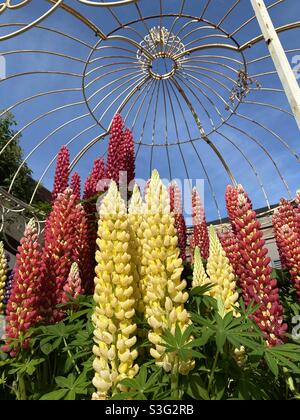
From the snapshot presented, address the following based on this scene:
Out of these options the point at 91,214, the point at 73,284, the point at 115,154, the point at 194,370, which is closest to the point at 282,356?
the point at 194,370

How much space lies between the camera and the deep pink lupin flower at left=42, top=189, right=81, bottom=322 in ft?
8.28

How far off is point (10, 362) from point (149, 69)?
6.15 metres

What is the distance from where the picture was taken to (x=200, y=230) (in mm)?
4434

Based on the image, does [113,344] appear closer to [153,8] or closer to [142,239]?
[142,239]

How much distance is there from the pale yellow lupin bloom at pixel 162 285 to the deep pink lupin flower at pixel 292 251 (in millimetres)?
1584

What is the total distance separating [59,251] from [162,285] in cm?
122

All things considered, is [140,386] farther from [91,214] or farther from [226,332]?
[91,214]

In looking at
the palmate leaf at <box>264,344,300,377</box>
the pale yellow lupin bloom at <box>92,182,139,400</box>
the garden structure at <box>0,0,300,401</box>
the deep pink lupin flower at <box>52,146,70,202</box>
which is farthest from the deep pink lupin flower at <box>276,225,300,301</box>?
the deep pink lupin flower at <box>52,146,70,202</box>

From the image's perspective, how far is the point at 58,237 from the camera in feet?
9.12

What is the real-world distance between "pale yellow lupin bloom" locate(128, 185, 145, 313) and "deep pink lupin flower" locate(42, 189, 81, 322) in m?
0.79

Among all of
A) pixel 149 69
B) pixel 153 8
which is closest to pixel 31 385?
pixel 153 8

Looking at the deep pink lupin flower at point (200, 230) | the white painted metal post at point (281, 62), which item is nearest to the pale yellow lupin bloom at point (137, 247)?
the white painted metal post at point (281, 62)

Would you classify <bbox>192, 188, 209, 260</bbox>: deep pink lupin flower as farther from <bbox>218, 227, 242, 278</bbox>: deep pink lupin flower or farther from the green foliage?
the green foliage

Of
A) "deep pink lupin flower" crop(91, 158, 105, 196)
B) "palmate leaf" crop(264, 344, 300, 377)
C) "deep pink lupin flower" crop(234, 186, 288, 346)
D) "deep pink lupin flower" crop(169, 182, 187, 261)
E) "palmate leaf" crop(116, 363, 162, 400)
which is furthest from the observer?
"deep pink lupin flower" crop(169, 182, 187, 261)
